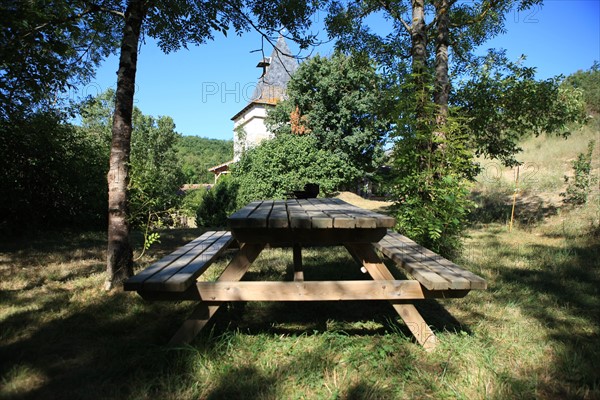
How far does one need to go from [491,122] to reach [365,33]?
384cm

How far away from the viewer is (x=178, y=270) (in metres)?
2.38

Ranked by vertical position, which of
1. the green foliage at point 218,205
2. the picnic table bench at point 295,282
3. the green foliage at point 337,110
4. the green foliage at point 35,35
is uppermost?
the green foliage at point 337,110

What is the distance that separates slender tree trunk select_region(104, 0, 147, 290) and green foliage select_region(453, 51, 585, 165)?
21.5 ft

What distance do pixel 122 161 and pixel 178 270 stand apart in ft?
5.86

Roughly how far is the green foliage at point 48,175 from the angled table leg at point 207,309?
6985 millimetres

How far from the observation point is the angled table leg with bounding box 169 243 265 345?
2324mm

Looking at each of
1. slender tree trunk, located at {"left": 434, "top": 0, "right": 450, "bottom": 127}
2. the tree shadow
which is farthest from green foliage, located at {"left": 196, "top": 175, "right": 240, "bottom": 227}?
the tree shadow

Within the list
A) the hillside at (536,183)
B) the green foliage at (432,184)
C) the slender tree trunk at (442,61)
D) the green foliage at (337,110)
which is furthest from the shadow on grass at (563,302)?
the green foliage at (337,110)

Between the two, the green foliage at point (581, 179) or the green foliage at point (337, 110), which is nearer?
the green foliage at point (581, 179)

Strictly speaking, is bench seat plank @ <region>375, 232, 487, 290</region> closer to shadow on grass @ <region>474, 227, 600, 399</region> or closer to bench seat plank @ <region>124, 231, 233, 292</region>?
shadow on grass @ <region>474, 227, 600, 399</region>

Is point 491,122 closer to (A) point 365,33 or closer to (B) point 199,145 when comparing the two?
(A) point 365,33

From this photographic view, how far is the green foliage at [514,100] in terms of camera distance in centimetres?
746

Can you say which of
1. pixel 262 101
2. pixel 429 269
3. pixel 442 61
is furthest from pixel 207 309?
pixel 262 101

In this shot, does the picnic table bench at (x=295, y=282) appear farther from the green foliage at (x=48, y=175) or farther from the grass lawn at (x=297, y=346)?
the green foliage at (x=48, y=175)
